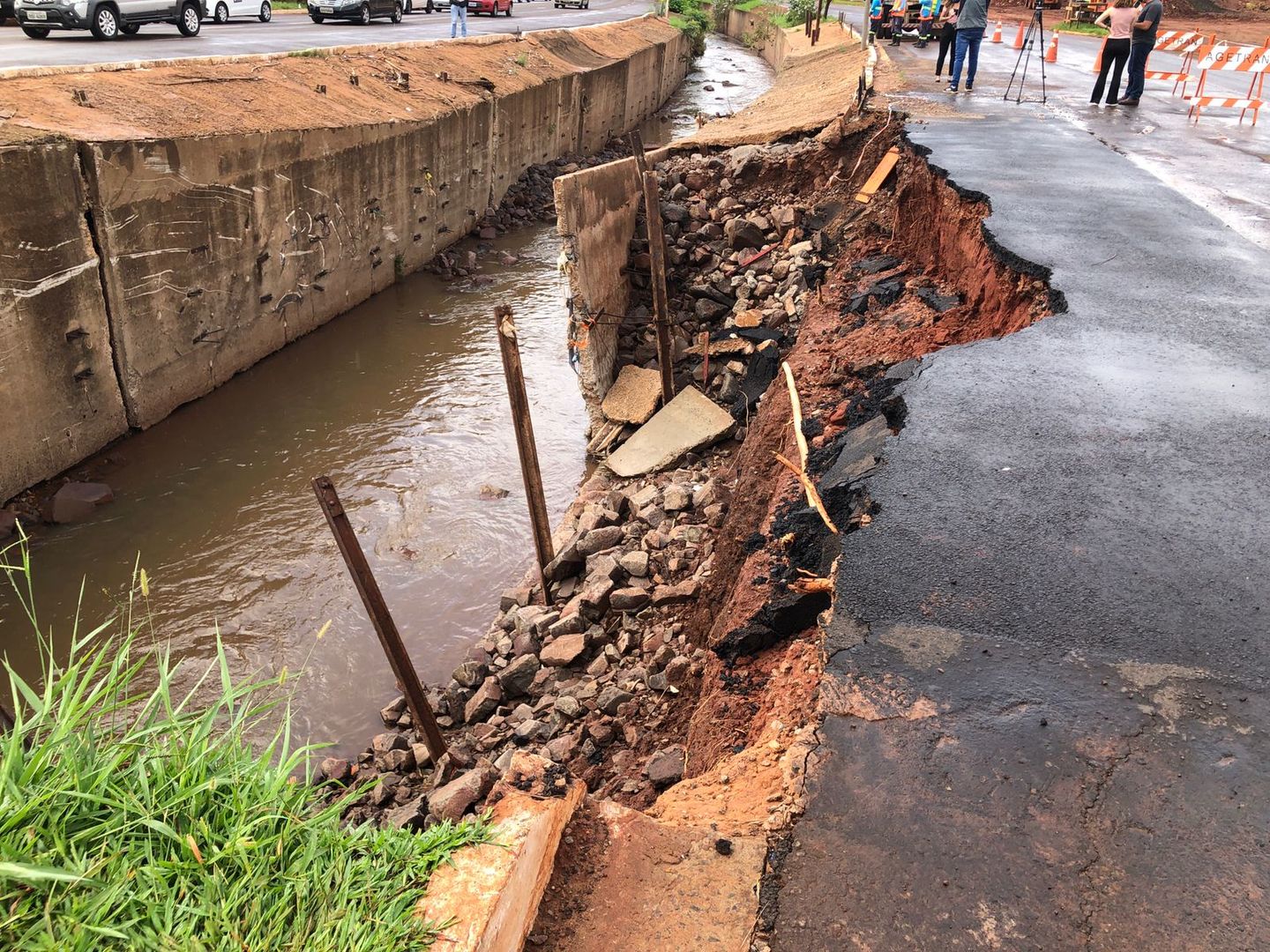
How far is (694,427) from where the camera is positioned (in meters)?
10.2

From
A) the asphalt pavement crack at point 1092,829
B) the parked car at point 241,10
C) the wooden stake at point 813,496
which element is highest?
the parked car at point 241,10

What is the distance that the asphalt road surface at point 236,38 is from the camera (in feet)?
51.0

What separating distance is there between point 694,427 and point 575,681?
163 inches

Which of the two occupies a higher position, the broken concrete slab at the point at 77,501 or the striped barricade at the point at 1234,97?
the striped barricade at the point at 1234,97

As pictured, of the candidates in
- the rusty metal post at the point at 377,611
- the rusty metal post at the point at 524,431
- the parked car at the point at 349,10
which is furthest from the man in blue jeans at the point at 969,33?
the parked car at the point at 349,10

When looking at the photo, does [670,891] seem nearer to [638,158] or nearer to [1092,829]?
[1092,829]

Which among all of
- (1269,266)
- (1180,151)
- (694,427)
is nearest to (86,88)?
(694,427)

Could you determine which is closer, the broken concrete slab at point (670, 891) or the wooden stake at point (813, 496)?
the broken concrete slab at point (670, 891)

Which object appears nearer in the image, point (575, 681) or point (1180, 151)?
point (575, 681)

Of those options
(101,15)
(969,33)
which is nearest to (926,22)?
(969,33)

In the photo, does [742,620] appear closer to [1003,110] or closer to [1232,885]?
[1232,885]

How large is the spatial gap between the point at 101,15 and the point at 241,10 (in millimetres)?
7488

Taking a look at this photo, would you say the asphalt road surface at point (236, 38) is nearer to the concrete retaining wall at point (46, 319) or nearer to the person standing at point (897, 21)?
the concrete retaining wall at point (46, 319)

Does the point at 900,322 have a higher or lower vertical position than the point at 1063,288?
lower
